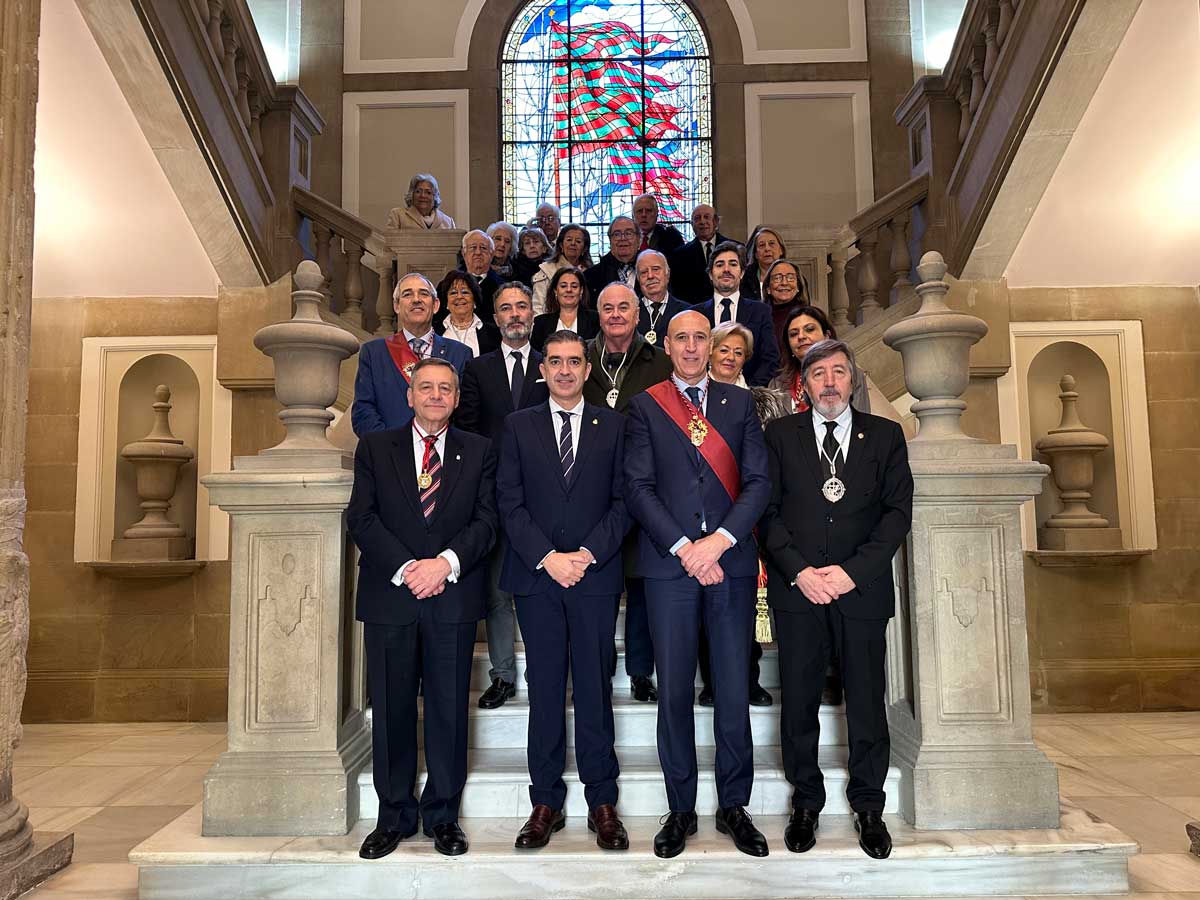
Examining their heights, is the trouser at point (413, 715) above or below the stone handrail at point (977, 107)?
below

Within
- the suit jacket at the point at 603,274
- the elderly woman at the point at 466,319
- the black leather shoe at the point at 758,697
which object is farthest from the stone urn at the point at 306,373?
the suit jacket at the point at 603,274

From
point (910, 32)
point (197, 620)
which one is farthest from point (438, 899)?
point (910, 32)

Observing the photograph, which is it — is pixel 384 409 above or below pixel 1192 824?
above

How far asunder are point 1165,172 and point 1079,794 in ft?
11.7

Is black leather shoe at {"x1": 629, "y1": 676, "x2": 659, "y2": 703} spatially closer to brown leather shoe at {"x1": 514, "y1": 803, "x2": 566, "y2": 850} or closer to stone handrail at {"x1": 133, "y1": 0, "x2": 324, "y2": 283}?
brown leather shoe at {"x1": 514, "y1": 803, "x2": 566, "y2": 850}

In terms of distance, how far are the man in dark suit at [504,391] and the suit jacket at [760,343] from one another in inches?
32.9

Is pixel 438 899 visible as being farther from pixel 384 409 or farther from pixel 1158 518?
pixel 1158 518

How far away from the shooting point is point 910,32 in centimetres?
870

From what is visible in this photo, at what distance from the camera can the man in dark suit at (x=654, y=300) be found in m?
4.62

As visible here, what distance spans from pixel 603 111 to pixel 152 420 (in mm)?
4876

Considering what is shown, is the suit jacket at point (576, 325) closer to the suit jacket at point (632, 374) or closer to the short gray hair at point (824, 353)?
the suit jacket at point (632, 374)

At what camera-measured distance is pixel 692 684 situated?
3.10 metres

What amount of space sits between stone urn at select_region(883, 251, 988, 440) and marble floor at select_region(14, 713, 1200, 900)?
1.51 m

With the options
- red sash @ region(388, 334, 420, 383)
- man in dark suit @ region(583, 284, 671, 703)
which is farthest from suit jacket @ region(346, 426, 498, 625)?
man in dark suit @ region(583, 284, 671, 703)
